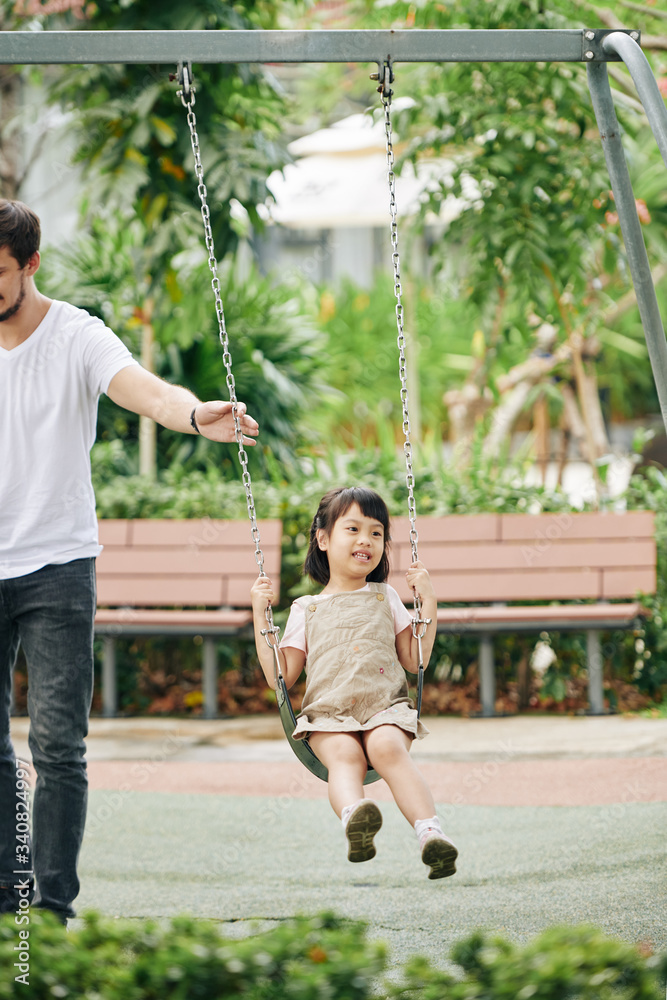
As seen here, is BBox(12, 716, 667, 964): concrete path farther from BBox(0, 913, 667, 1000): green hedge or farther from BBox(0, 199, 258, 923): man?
BBox(0, 913, 667, 1000): green hedge

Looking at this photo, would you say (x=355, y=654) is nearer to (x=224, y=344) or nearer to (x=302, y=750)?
(x=302, y=750)

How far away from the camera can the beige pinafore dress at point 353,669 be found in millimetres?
2930

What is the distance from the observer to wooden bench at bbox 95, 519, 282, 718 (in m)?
6.03

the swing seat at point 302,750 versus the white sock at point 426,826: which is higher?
the swing seat at point 302,750

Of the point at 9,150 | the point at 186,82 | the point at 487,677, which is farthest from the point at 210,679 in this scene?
the point at 9,150

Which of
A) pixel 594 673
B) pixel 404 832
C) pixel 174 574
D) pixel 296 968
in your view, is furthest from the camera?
pixel 174 574

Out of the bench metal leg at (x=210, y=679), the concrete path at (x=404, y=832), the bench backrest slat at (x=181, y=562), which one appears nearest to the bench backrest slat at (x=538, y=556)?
the concrete path at (x=404, y=832)

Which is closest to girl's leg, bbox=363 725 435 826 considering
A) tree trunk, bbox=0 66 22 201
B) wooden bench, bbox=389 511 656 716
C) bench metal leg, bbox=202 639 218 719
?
wooden bench, bbox=389 511 656 716

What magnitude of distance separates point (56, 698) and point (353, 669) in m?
0.76

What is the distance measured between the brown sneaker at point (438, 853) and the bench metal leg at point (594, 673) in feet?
11.0

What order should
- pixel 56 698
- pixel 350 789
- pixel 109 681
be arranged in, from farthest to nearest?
pixel 109 681 → pixel 56 698 → pixel 350 789

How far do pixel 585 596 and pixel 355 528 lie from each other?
315 centimetres

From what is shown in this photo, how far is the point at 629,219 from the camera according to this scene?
3463 mm

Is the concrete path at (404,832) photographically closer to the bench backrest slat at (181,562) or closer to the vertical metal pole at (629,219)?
the bench backrest slat at (181,562)
